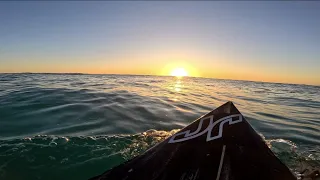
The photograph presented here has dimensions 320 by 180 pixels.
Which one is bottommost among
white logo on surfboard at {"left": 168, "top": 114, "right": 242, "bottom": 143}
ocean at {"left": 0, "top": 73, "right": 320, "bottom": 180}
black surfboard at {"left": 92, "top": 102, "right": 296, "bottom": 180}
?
ocean at {"left": 0, "top": 73, "right": 320, "bottom": 180}

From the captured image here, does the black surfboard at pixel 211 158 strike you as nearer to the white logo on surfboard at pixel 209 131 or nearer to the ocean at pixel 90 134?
the white logo on surfboard at pixel 209 131

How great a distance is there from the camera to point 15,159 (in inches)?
221

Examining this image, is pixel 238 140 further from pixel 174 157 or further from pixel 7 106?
pixel 7 106

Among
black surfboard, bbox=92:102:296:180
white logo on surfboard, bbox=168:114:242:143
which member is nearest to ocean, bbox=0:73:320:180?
black surfboard, bbox=92:102:296:180

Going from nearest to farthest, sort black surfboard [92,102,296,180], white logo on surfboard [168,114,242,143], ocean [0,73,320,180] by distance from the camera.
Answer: black surfboard [92,102,296,180], white logo on surfboard [168,114,242,143], ocean [0,73,320,180]

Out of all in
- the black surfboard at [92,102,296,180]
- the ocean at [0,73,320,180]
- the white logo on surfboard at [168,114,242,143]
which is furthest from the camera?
the ocean at [0,73,320,180]

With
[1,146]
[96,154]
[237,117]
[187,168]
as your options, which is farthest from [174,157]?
[1,146]

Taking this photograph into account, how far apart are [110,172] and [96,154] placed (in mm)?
2140

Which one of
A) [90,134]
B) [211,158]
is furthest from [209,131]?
[90,134]

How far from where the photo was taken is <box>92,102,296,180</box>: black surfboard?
354 centimetres

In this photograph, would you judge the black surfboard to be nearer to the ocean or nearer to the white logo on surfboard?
the white logo on surfboard

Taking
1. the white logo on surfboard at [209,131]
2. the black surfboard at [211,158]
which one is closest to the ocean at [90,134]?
the black surfboard at [211,158]

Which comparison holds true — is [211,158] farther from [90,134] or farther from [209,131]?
[90,134]

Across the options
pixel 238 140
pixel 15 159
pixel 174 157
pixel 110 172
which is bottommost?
pixel 15 159
